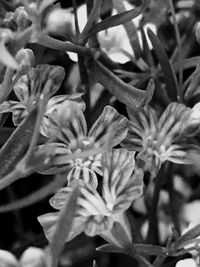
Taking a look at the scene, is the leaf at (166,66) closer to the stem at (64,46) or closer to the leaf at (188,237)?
the stem at (64,46)

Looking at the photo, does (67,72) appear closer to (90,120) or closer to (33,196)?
(90,120)

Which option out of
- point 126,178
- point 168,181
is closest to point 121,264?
point 168,181

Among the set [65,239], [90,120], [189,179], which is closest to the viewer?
[65,239]

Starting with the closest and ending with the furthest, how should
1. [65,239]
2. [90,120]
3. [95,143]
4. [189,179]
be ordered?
[65,239], [95,143], [90,120], [189,179]

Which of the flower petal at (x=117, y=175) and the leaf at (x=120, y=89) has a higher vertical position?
the leaf at (x=120, y=89)

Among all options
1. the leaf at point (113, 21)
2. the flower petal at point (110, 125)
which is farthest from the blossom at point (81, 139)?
the leaf at point (113, 21)

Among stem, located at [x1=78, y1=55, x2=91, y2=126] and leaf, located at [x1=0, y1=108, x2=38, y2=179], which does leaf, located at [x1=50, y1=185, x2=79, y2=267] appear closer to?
leaf, located at [x1=0, y1=108, x2=38, y2=179]
